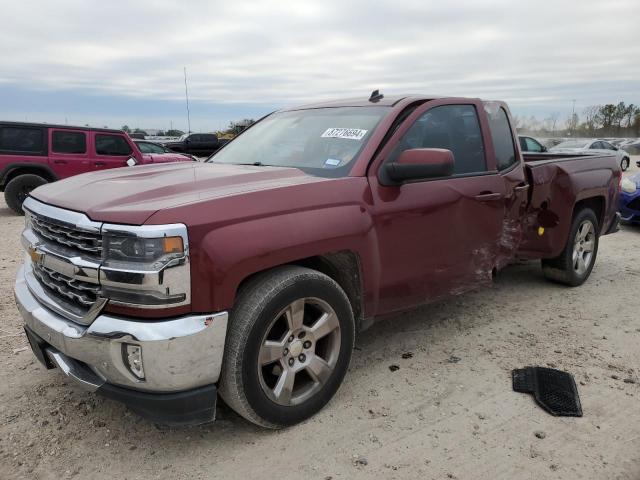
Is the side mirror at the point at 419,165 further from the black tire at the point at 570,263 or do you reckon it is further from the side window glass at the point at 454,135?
the black tire at the point at 570,263

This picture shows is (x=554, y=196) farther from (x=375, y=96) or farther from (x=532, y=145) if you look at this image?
(x=532, y=145)

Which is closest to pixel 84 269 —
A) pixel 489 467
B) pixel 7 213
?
pixel 489 467

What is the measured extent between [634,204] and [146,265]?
8858 millimetres

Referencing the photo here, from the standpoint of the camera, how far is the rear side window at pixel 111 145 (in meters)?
11.0

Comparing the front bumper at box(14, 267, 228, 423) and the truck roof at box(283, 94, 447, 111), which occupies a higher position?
the truck roof at box(283, 94, 447, 111)

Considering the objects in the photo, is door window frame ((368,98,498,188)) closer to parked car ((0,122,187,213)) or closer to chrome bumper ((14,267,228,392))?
chrome bumper ((14,267,228,392))

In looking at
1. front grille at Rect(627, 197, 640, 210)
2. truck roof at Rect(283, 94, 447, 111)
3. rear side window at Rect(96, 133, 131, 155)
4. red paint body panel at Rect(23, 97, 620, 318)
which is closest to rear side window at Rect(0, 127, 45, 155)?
rear side window at Rect(96, 133, 131, 155)

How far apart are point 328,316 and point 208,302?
76 centimetres

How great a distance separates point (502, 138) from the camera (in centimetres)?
434

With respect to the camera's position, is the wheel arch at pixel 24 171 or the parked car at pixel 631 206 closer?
the parked car at pixel 631 206

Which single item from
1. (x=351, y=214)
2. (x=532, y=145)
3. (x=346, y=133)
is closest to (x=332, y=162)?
(x=346, y=133)

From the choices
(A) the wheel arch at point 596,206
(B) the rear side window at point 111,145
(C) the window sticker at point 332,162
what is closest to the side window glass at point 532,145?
(A) the wheel arch at point 596,206

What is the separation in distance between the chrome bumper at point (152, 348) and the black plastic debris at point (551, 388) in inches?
77.9

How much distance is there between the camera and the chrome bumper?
7.32ft
